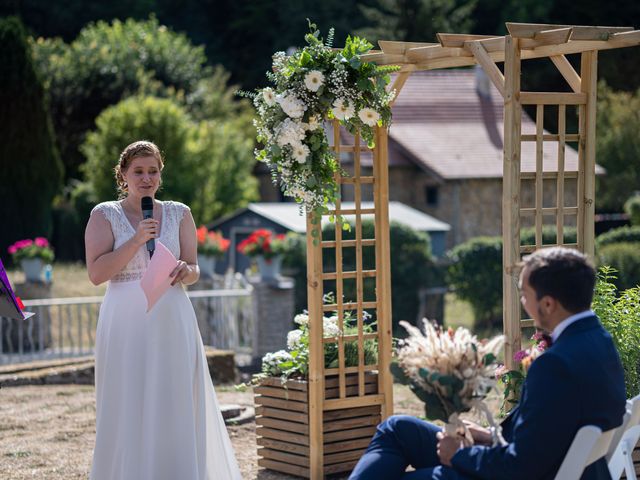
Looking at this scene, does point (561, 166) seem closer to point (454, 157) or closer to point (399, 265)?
point (399, 265)

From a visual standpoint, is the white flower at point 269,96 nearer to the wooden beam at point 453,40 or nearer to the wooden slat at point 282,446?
the wooden beam at point 453,40

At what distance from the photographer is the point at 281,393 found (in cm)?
611

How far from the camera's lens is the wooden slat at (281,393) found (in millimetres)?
6020

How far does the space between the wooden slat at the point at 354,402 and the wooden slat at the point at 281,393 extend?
0.52ft

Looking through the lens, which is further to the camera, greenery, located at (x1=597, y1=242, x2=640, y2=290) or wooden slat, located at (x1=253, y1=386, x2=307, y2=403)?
greenery, located at (x1=597, y1=242, x2=640, y2=290)

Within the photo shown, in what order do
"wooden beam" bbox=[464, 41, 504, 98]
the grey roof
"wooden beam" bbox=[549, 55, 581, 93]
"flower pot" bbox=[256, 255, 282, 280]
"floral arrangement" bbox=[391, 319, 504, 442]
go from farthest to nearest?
the grey roof < "flower pot" bbox=[256, 255, 282, 280] < "wooden beam" bbox=[549, 55, 581, 93] < "wooden beam" bbox=[464, 41, 504, 98] < "floral arrangement" bbox=[391, 319, 504, 442]

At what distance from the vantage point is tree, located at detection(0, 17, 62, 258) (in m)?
18.9

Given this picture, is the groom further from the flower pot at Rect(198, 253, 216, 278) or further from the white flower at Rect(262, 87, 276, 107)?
the flower pot at Rect(198, 253, 216, 278)

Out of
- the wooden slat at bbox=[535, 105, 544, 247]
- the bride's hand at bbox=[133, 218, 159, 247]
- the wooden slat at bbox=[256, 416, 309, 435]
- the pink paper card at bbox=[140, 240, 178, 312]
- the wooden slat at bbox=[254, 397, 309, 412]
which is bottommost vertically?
the wooden slat at bbox=[256, 416, 309, 435]

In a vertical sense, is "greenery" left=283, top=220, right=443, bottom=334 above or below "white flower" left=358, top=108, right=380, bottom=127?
below

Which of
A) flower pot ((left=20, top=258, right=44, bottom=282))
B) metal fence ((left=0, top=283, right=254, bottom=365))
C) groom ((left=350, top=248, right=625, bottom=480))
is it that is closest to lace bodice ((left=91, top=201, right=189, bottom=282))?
groom ((left=350, top=248, right=625, bottom=480))

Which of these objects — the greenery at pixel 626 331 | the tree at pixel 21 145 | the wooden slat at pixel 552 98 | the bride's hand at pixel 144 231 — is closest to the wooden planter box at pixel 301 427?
the greenery at pixel 626 331

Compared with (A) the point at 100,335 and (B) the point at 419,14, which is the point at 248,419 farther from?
(B) the point at 419,14

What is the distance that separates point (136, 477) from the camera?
15.5ft
